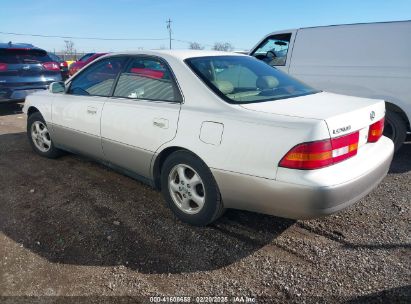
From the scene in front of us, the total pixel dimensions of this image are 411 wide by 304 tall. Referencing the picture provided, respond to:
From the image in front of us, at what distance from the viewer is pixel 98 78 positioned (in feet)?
12.6

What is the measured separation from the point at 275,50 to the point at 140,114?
393cm

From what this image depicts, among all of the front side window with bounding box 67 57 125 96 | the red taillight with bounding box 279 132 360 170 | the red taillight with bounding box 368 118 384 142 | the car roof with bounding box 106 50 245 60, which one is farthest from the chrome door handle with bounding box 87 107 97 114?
the red taillight with bounding box 368 118 384 142

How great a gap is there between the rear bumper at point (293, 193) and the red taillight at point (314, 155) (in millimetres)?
111

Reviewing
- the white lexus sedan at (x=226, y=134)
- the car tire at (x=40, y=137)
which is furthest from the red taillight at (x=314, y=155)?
the car tire at (x=40, y=137)

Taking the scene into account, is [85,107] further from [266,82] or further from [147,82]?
[266,82]

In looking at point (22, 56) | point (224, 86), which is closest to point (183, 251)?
point (224, 86)

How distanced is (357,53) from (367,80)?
0.44 metres

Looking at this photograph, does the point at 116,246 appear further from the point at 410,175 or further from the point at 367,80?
the point at 367,80

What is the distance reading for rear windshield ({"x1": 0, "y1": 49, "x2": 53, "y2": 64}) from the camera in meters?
7.48

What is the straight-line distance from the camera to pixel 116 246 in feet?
9.09

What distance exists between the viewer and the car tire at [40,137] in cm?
468

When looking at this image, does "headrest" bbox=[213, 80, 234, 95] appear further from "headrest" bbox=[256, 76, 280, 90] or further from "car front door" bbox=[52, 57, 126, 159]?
"car front door" bbox=[52, 57, 126, 159]

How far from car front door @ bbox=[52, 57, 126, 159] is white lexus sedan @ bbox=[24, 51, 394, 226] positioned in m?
0.01

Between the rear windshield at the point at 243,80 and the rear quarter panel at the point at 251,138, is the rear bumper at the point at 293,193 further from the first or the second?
the rear windshield at the point at 243,80
